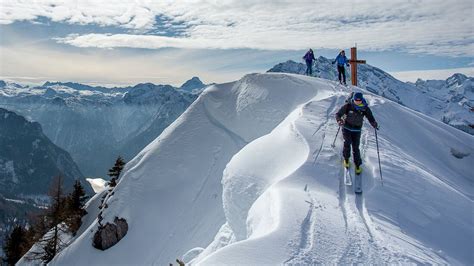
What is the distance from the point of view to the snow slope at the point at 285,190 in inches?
391

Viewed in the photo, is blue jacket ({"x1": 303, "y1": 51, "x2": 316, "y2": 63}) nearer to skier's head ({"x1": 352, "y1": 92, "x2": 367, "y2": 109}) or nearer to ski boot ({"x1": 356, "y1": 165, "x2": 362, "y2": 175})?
skier's head ({"x1": 352, "y1": 92, "x2": 367, "y2": 109})

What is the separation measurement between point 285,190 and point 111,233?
24392 mm

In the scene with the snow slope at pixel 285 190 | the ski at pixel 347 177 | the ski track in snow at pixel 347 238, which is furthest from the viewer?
the ski at pixel 347 177

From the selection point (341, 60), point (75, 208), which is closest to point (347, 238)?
point (341, 60)

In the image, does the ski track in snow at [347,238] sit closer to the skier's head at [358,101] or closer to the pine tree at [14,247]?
the skier's head at [358,101]

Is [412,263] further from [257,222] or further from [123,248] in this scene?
[123,248]

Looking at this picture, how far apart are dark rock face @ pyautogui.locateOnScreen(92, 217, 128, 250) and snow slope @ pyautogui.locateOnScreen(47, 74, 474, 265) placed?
0.62 meters

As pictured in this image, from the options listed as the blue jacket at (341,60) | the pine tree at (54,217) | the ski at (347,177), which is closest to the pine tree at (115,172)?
A: the pine tree at (54,217)

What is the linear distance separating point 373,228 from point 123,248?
25.5 m

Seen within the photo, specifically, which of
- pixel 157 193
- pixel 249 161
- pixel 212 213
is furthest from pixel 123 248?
pixel 249 161

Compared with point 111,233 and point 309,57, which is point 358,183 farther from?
point 309,57

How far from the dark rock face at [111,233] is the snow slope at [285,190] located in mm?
621

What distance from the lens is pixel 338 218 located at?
36.8ft

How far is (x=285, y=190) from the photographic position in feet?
42.5
